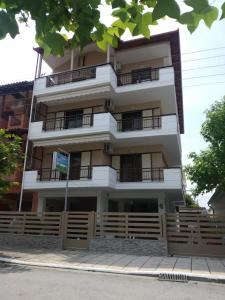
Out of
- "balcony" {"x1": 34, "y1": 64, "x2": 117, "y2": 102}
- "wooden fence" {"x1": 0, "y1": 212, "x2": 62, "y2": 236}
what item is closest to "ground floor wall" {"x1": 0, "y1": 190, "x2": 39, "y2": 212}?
"wooden fence" {"x1": 0, "y1": 212, "x2": 62, "y2": 236}

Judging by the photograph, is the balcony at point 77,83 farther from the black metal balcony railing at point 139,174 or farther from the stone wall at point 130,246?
the stone wall at point 130,246

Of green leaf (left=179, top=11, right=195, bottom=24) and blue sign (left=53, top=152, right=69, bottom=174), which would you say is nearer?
green leaf (left=179, top=11, right=195, bottom=24)

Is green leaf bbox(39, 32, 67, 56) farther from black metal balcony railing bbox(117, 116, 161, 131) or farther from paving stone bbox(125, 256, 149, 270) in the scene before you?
black metal balcony railing bbox(117, 116, 161, 131)

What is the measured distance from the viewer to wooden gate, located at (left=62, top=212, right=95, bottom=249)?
44.4 ft

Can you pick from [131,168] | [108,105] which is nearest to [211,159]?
[131,168]

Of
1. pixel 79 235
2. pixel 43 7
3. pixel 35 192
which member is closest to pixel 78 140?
pixel 35 192

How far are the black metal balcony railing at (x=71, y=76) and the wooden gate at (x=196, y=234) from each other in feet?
38.4

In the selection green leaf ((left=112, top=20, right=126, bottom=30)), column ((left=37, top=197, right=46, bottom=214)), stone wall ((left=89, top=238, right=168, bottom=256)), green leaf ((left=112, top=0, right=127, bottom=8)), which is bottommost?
stone wall ((left=89, top=238, right=168, bottom=256))

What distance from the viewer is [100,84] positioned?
18.8m

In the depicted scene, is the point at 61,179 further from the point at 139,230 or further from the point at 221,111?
the point at 221,111

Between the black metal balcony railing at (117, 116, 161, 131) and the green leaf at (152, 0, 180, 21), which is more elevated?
the black metal balcony railing at (117, 116, 161, 131)

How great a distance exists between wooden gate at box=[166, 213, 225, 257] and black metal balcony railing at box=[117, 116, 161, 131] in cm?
774

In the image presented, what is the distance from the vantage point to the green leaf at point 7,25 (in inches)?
101

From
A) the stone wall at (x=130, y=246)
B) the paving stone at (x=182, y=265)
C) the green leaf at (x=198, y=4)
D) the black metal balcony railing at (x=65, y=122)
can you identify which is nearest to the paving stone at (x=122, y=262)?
the stone wall at (x=130, y=246)
